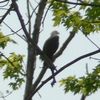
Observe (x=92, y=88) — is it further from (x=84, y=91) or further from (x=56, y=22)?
(x=56, y=22)

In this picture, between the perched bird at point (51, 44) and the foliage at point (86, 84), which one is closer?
the foliage at point (86, 84)

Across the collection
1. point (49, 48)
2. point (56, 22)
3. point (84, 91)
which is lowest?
point (49, 48)

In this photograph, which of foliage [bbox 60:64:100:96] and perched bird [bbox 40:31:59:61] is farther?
perched bird [bbox 40:31:59:61]

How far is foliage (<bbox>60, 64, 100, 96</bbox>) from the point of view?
6367 mm

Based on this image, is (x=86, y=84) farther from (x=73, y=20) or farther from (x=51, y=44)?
(x=51, y=44)

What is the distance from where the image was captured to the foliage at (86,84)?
251 inches

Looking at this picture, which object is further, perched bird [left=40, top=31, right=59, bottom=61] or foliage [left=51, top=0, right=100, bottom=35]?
perched bird [left=40, top=31, right=59, bottom=61]

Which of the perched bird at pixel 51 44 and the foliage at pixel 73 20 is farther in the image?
the perched bird at pixel 51 44

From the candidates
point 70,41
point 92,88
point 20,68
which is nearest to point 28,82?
point 92,88

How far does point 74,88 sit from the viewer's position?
692 cm

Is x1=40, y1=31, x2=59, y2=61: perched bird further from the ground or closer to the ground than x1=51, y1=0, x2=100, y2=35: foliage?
closer to the ground

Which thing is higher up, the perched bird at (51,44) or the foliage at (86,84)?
the foliage at (86,84)

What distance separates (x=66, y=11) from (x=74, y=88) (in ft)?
3.91

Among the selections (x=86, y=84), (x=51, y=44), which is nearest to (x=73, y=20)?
(x=86, y=84)
